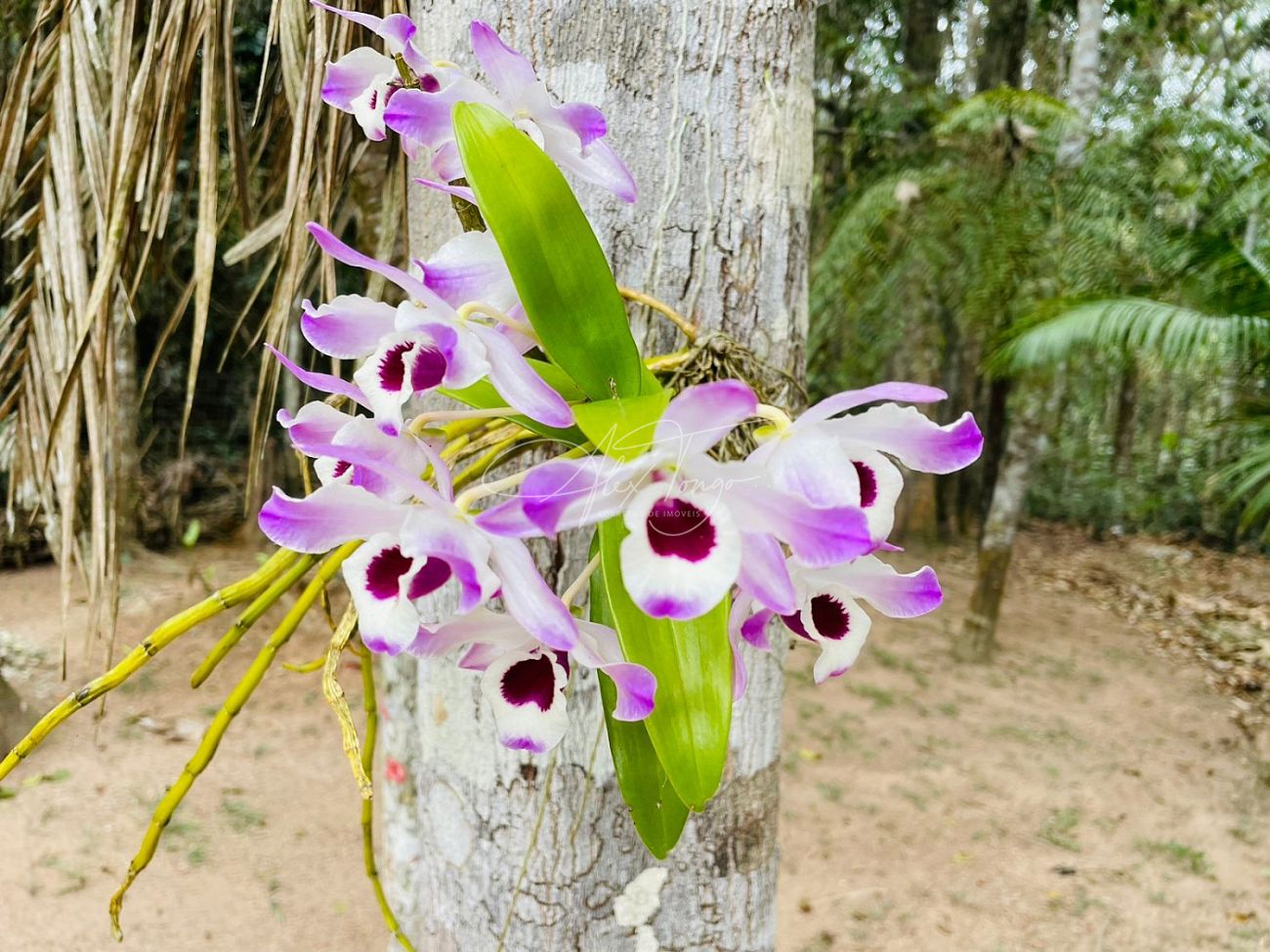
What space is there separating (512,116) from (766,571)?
0.37 metres

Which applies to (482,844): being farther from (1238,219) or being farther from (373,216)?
(1238,219)

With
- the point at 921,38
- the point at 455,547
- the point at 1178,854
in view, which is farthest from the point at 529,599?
the point at 921,38

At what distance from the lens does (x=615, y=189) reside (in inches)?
24.9

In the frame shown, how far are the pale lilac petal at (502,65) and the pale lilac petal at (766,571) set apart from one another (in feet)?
1.15

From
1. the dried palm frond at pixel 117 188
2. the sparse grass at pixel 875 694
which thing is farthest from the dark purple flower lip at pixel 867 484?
the sparse grass at pixel 875 694

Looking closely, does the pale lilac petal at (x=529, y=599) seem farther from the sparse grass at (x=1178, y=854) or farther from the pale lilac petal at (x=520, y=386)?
the sparse grass at (x=1178, y=854)

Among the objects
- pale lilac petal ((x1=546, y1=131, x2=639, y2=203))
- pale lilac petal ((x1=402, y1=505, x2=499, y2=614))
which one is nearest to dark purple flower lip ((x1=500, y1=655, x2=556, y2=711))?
pale lilac petal ((x1=402, y1=505, x2=499, y2=614))

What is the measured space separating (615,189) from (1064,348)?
321 centimetres

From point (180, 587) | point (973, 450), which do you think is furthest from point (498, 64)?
point (180, 587)

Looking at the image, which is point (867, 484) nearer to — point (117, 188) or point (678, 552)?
point (678, 552)

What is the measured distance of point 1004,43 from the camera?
643 centimetres

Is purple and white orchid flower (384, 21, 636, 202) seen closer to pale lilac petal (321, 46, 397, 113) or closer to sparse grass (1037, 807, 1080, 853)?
pale lilac petal (321, 46, 397, 113)

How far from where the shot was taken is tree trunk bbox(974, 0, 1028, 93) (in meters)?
6.21

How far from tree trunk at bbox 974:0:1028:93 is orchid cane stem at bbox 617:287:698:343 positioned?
639cm
